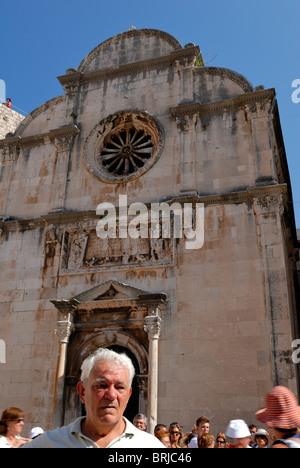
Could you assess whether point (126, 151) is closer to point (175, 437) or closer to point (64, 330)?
point (64, 330)

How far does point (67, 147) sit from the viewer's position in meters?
14.6

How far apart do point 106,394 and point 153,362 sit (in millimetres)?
8513

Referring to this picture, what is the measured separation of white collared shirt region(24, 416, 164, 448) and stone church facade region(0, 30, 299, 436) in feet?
26.5

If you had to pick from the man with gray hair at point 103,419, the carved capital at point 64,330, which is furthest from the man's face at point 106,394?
the carved capital at point 64,330

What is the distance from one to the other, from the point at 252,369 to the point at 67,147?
8969 millimetres

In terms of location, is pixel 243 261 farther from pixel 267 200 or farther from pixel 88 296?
pixel 88 296

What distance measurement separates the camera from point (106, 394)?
2.46 m

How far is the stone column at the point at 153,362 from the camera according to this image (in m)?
10.2

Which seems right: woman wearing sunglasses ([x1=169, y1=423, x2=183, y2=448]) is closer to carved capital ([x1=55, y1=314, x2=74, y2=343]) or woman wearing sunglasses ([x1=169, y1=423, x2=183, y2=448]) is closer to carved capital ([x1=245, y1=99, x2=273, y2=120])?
carved capital ([x1=55, y1=314, x2=74, y2=343])

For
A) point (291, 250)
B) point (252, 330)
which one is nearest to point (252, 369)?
point (252, 330)

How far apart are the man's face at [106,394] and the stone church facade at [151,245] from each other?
26.6ft

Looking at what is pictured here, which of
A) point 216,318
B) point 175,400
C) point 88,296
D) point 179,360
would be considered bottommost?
point 175,400

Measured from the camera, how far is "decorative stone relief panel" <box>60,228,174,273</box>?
11962mm

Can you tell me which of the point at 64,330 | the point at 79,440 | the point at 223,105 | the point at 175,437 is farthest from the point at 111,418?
the point at 223,105
